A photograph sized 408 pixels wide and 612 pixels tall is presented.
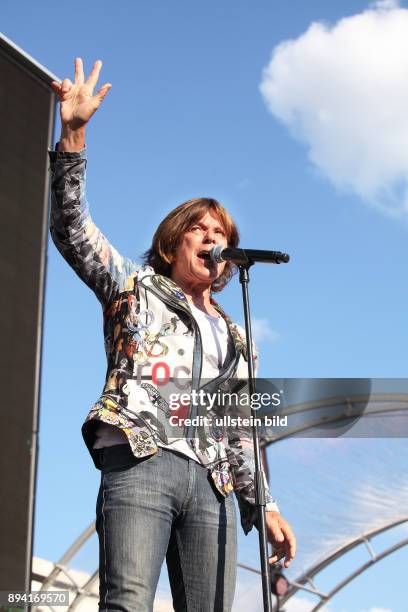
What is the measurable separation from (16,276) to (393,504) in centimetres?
1503

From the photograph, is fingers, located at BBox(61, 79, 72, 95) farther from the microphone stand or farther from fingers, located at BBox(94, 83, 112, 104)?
the microphone stand

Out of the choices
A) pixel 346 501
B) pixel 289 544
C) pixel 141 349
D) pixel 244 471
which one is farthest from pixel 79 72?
pixel 346 501

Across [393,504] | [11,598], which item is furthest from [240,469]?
[393,504]

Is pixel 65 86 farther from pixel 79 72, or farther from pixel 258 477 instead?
pixel 258 477

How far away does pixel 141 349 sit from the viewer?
263cm

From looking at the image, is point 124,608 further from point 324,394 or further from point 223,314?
point 324,394

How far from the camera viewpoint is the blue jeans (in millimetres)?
2340

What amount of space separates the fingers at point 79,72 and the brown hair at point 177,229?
630 millimetres

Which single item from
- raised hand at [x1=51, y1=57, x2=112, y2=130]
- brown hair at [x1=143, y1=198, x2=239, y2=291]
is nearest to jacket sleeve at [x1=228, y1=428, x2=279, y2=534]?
brown hair at [x1=143, y1=198, x2=239, y2=291]

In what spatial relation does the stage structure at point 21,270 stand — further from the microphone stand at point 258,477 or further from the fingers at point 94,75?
the fingers at point 94,75

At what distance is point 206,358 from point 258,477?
1.40ft

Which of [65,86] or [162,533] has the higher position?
[65,86]

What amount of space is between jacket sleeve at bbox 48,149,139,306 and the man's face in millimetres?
280

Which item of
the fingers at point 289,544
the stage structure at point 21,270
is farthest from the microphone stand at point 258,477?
the stage structure at point 21,270
